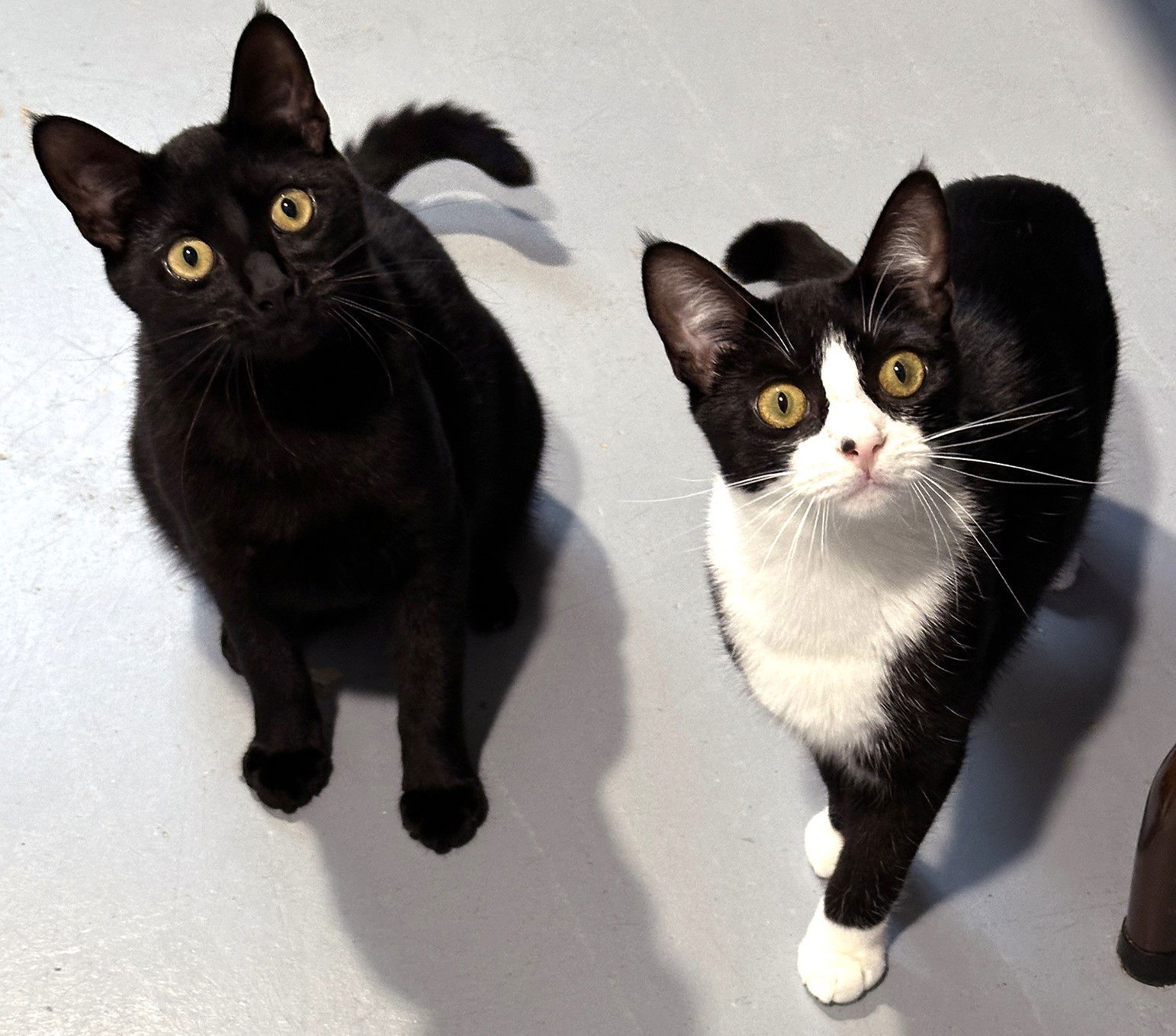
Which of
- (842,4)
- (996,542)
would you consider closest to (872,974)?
(996,542)

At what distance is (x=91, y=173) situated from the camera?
1.25 meters

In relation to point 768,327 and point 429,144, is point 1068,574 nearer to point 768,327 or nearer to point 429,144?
point 768,327

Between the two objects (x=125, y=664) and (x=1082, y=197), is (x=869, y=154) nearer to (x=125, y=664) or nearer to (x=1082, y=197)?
(x=1082, y=197)

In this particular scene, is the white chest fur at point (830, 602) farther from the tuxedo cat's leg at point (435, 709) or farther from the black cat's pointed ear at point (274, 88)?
the black cat's pointed ear at point (274, 88)

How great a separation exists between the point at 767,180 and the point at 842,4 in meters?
0.57

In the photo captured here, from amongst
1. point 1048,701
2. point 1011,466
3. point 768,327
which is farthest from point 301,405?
point 1048,701

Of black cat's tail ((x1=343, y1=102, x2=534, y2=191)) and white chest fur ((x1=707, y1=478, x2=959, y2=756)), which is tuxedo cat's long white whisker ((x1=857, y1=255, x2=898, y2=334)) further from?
black cat's tail ((x1=343, y1=102, x2=534, y2=191))

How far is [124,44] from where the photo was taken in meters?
2.59

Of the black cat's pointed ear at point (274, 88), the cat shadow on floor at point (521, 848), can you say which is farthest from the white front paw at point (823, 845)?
the black cat's pointed ear at point (274, 88)

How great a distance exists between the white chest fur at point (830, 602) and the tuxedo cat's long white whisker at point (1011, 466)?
0.19ft

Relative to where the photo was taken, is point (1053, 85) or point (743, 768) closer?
point (743, 768)

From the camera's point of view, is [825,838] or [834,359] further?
[825,838]

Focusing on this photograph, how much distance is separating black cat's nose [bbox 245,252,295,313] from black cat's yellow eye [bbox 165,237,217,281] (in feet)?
0.13

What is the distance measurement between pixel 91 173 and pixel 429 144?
75 cm
